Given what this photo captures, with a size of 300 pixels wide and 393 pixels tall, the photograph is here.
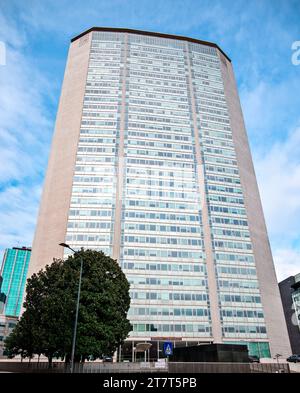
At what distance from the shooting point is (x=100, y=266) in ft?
113

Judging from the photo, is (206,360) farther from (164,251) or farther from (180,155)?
(180,155)

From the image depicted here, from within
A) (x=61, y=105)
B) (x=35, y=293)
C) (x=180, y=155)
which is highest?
(x=61, y=105)

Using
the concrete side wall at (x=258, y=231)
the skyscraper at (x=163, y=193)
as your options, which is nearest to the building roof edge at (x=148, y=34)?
the skyscraper at (x=163, y=193)

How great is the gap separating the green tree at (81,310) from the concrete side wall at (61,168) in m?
32.8

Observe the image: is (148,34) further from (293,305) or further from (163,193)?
(293,305)

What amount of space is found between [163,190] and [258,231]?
2939 centimetres

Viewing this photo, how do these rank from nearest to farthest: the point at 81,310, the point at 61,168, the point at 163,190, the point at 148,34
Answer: the point at 81,310
the point at 163,190
the point at 61,168
the point at 148,34

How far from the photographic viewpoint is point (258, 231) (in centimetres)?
8119

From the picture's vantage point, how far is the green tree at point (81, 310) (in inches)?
1174

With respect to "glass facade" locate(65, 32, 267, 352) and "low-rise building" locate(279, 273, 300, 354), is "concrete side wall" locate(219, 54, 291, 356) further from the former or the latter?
"low-rise building" locate(279, 273, 300, 354)

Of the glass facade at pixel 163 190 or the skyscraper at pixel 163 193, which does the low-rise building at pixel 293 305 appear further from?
the glass facade at pixel 163 190

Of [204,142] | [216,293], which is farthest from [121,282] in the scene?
[204,142]

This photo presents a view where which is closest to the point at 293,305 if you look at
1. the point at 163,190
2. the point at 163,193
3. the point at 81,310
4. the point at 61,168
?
the point at 163,193
